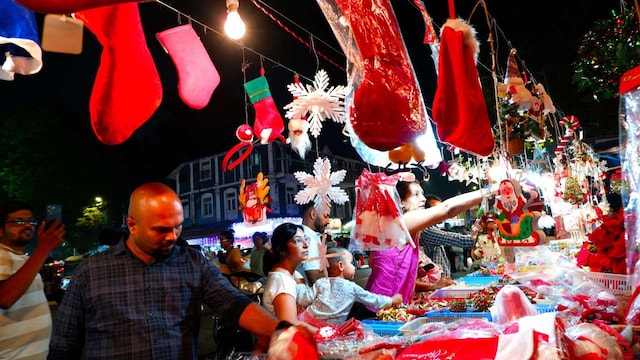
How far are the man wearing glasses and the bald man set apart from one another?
41.8 inches

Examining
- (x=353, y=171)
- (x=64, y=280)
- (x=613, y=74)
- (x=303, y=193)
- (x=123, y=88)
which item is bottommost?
(x=64, y=280)

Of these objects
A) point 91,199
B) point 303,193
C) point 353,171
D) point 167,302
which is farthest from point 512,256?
point 353,171

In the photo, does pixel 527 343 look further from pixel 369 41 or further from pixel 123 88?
pixel 123 88

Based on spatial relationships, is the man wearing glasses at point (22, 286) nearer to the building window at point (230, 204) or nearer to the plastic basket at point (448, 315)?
the plastic basket at point (448, 315)

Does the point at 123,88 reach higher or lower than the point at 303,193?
higher

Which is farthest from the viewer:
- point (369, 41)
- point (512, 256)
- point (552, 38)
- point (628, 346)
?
point (552, 38)

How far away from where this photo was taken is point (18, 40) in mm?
2248

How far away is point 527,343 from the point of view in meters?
1.42

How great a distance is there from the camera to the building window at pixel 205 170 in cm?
4106

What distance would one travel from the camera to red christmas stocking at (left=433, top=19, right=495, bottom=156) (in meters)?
2.65

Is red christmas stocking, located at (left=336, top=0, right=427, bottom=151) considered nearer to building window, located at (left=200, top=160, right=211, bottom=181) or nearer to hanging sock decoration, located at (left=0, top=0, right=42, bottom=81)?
hanging sock decoration, located at (left=0, top=0, right=42, bottom=81)

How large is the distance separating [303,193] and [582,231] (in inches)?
303

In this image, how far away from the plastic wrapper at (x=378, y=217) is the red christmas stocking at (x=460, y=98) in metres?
1.26

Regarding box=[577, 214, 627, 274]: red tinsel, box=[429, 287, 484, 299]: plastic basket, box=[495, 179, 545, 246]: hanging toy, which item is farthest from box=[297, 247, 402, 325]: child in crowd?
box=[577, 214, 627, 274]: red tinsel
